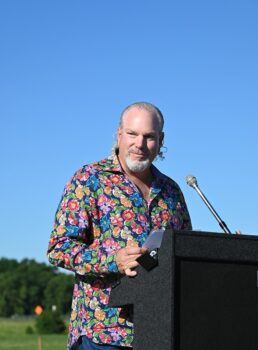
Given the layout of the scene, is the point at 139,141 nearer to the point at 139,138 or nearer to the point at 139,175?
the point at 139,138

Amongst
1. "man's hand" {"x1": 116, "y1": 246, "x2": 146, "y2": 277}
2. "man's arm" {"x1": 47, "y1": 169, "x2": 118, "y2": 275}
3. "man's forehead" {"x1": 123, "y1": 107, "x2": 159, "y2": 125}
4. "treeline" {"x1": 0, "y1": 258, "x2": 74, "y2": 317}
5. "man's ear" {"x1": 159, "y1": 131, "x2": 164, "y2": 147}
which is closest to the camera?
"man's hand" {"x1": 116, "y1": 246, "x2": 146, "y2": 277}

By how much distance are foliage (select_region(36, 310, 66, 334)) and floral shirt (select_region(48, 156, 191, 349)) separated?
43.5m

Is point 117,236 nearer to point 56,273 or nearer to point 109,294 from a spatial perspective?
point 109,294

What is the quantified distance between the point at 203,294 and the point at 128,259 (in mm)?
454

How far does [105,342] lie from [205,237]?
2.81 feet

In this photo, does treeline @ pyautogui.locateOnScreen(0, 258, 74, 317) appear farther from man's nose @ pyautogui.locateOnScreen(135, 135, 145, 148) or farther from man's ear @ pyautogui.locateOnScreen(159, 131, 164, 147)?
man's nose @ pyautogui.locateOnScreen(135, 135, 145, 148)

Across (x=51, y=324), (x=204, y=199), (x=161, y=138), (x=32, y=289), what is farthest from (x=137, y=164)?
(x=32, y=289)

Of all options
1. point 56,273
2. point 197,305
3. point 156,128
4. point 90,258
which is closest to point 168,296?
point 197,305

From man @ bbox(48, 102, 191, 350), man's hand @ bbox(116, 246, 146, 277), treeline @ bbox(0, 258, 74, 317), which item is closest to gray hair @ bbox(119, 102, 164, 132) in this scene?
man @ bbox(48, 102, 191, 350)

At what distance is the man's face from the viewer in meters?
4.34

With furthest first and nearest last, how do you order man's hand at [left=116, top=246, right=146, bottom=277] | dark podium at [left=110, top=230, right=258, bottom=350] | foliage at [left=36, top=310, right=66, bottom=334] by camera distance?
foliage at [left=36, top=310, right=66, bottom=334]
man's hand at [left=116, top=246, right=146, bottom=277]
dark podium at [left=110, top=230, right=258, bottom=350]

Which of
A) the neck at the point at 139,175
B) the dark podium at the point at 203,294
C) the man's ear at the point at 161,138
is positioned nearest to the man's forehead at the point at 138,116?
the man's ear at the point at 161,138

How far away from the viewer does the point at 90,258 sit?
411cm

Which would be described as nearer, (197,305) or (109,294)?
(197,305)
